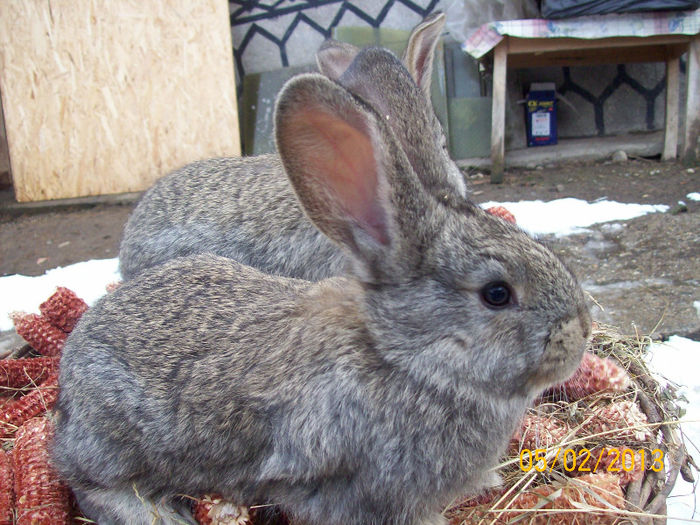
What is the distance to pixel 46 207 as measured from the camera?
6047mm

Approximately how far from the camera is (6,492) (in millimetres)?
1807

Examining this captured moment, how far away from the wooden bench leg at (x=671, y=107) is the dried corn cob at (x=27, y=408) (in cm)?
601

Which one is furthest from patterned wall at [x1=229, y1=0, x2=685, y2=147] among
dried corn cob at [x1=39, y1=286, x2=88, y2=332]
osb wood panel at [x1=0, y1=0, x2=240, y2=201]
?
dried corn cob at [x1=39, y1=286, x2=88, y2=332]

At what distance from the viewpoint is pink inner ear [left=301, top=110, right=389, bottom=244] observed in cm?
131

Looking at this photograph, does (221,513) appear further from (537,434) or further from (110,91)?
(110,91)

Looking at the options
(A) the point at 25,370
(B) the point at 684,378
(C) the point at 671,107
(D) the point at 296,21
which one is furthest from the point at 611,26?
(A) the point at 25,370

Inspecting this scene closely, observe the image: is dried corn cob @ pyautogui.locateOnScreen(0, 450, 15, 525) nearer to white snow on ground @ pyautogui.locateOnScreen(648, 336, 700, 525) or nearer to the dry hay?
the dry hay

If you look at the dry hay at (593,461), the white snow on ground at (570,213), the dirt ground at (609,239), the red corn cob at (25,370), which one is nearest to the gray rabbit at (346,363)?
the dry hay at (593,461)

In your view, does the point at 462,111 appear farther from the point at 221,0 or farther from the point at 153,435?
the point at 153,435

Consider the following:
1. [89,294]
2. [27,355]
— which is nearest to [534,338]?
[27,355]

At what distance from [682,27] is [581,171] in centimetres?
147

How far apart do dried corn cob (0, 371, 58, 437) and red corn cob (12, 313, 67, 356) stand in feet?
0.91

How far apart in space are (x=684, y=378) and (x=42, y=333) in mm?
2643
